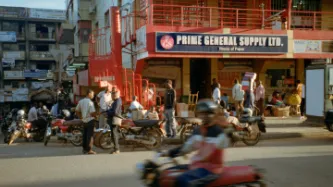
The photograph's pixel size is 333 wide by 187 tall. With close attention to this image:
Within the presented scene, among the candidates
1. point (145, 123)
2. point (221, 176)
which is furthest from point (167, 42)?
point (221, 176)

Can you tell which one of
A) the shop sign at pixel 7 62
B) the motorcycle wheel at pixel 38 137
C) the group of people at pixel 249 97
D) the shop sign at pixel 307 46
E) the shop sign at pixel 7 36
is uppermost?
the shop sign at pixel 7 36

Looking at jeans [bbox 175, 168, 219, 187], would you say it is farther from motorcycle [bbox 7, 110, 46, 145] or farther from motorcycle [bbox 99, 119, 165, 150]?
motorcycle [bbox 7, 110, 46, 145]

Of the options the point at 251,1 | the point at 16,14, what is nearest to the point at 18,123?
the point at 251,1

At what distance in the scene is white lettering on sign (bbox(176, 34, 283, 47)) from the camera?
14.0 m

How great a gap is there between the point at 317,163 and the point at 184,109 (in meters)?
7.31

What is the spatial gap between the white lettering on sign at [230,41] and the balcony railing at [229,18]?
2.23 ft

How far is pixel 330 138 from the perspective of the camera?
38.3ft

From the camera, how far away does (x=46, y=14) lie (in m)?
50.4

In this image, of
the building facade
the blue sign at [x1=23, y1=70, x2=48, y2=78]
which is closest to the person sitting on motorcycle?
the building facade

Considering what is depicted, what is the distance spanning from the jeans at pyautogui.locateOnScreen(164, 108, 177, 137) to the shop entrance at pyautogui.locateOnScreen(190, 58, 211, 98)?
667 cm

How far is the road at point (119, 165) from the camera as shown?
259 inches

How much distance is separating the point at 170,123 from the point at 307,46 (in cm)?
816

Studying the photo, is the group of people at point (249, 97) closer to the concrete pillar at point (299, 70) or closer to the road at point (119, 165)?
the concrete pillar at point (299, 70)

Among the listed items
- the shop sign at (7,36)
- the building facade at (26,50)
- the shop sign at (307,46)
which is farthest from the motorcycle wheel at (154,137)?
the shop sign at (7,36)
